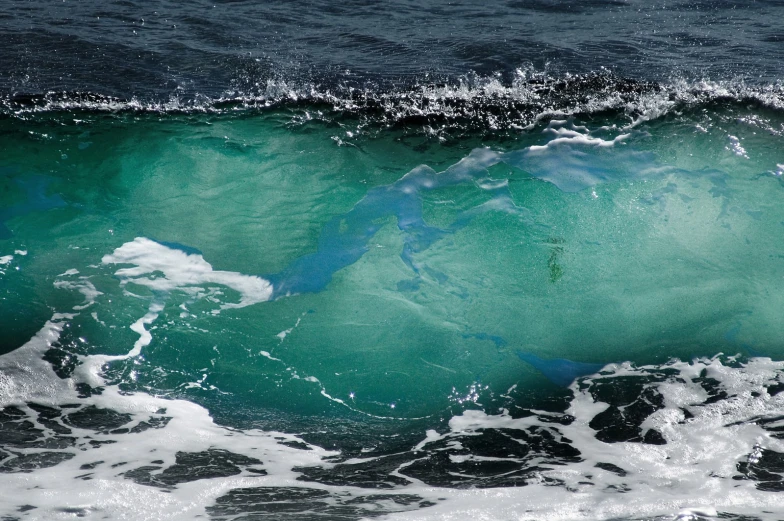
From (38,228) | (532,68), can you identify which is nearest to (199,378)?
(38,228)

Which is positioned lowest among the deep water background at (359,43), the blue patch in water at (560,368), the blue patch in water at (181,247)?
the blue patch in water at (560,368)

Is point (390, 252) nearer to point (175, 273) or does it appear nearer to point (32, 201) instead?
point (175, 273)

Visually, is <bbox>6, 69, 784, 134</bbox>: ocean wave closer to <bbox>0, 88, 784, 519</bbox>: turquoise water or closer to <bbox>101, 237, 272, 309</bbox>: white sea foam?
<bbox>0, 88, 784, 519</bbox>: turquoise water

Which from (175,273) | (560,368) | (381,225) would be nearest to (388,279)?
(381,225)

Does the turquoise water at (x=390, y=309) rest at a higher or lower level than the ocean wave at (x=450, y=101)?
lower

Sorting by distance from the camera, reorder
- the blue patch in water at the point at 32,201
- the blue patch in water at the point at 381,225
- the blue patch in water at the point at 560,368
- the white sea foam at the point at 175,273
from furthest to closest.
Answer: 1. the blue patch in water at the point at 32,201
2. the blue patch in water at the point at 381,225
3. the white sea foam at the point at 175,273
4. the blue patch in water at the point at 560,368

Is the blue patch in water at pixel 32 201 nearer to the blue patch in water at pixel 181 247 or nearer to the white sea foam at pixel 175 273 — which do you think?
the white sea foam at pixel 175 273

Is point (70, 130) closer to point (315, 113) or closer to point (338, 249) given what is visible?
point (315, 113)

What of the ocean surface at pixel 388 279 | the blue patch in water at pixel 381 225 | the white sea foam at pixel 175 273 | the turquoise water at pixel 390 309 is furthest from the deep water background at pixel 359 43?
the white sea foam at pixel 175 273
